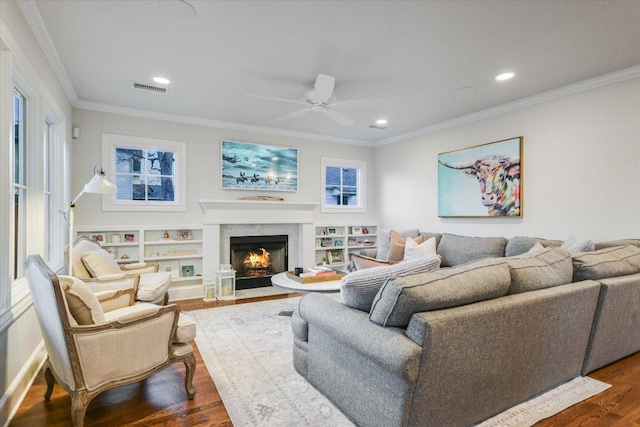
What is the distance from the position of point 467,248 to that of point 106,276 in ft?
13.7

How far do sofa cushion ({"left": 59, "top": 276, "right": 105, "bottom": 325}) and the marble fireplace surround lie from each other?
3.01 m

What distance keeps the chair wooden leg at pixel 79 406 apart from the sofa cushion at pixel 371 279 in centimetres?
152

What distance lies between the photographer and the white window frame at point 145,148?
449 cm

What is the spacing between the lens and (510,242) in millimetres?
4129

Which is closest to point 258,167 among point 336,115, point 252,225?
point 252,225

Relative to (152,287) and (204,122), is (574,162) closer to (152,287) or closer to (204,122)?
(152,287)

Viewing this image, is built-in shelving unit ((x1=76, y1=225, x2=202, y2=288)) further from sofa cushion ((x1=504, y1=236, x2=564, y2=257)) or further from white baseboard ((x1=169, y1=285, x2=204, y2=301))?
sofa cushion ((x1=504, y1=236, x2=564, y2=257))

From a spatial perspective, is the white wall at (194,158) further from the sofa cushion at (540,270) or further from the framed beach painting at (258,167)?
the sofa cushion at (540,270)

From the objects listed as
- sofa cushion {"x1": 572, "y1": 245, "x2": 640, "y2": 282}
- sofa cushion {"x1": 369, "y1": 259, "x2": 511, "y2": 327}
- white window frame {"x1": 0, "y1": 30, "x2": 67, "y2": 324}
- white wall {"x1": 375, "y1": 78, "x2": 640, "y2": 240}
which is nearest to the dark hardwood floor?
white window frame {"x1": 0, "y1": 30, "x2": 67, "y2": 324}

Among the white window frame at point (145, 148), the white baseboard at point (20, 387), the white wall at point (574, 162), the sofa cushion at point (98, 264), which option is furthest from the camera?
the white window frame at point (145, 148)

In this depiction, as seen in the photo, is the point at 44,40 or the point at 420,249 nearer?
the point at 44,40

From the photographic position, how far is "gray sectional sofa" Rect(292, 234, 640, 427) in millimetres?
1601

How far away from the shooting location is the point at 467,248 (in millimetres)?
4527

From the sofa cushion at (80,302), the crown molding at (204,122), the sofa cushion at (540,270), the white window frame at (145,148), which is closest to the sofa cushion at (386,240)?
the crown molding at (204,122)
